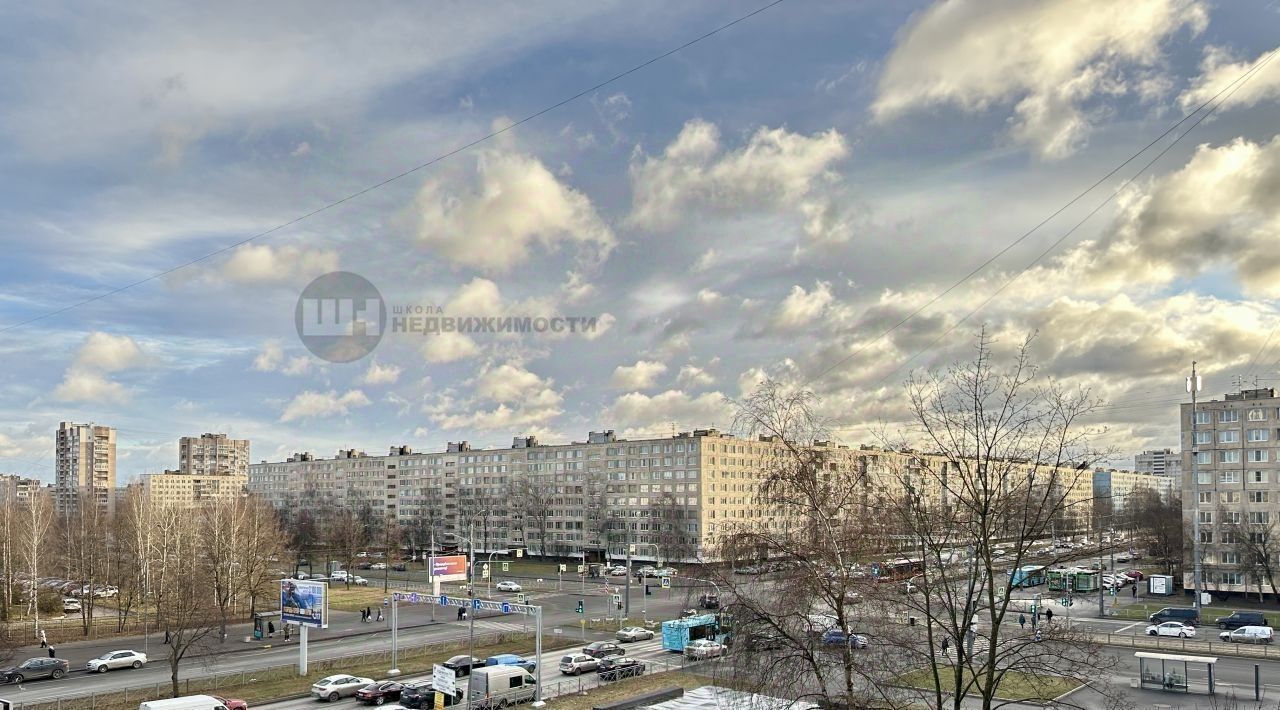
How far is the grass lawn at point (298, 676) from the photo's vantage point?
1614 inches

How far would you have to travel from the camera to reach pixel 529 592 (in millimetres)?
90250

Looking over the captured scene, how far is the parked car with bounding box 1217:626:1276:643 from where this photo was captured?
56.5 m

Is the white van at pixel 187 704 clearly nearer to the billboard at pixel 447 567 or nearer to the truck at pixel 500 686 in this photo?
the truck at pixel 500 686

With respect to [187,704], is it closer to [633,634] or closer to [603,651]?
[603,651]

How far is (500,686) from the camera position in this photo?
3991cm

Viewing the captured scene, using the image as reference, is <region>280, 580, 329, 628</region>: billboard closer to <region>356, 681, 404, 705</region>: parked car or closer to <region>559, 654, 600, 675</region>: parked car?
<region>356, 681, 404, 705</region>: parked car

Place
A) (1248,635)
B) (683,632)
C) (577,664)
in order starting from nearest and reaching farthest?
(577,664) < (683,632) < (1248,635)

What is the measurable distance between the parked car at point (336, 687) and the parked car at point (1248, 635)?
181 ft

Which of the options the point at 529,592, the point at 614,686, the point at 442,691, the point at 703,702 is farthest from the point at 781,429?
the point at 529,592

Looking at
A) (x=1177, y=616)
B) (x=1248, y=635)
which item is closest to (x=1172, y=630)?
(x=1248, y=635)

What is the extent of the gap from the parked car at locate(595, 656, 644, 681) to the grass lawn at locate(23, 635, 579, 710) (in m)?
8.11

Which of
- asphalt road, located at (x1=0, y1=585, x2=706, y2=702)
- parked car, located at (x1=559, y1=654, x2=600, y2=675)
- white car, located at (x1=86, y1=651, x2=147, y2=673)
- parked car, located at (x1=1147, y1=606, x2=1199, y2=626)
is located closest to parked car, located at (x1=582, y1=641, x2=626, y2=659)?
parked car, located at (x1=559, y1=654, x2=600, y2=675)

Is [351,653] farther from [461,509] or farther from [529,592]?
[461,509]

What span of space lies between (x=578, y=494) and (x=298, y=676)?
3642 inches
